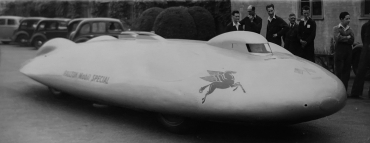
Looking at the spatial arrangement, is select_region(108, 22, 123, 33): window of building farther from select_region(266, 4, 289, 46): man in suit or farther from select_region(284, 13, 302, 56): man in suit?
select_region(284, 13, 302, 56): man in suit

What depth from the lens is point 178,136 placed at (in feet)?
18.5

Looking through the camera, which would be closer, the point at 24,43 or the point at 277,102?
the point at 277,102

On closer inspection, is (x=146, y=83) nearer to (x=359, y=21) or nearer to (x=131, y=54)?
(x=131, y=54)

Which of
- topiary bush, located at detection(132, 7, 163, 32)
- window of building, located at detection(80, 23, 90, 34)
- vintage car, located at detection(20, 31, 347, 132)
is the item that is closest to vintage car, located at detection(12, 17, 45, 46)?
topiary bush, located at detection(132, 7, 163, 32)

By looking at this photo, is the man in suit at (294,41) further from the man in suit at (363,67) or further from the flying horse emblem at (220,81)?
the flying horse emblem at (220,81)

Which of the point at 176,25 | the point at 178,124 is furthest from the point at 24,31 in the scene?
the point at 178,124

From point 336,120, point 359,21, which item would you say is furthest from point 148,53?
point 359,21

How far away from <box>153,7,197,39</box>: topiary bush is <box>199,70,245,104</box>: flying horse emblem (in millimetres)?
12911

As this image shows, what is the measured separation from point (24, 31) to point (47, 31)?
2147mm

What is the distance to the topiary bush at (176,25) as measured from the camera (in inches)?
720

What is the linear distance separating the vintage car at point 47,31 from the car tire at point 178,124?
17.4 meters

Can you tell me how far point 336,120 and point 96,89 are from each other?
3238mm

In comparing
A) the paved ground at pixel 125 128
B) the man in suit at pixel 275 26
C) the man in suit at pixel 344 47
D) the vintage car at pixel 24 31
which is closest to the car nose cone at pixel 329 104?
the paved ground at pixel 125 128

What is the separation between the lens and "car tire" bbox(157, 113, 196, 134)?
564 centimetres
